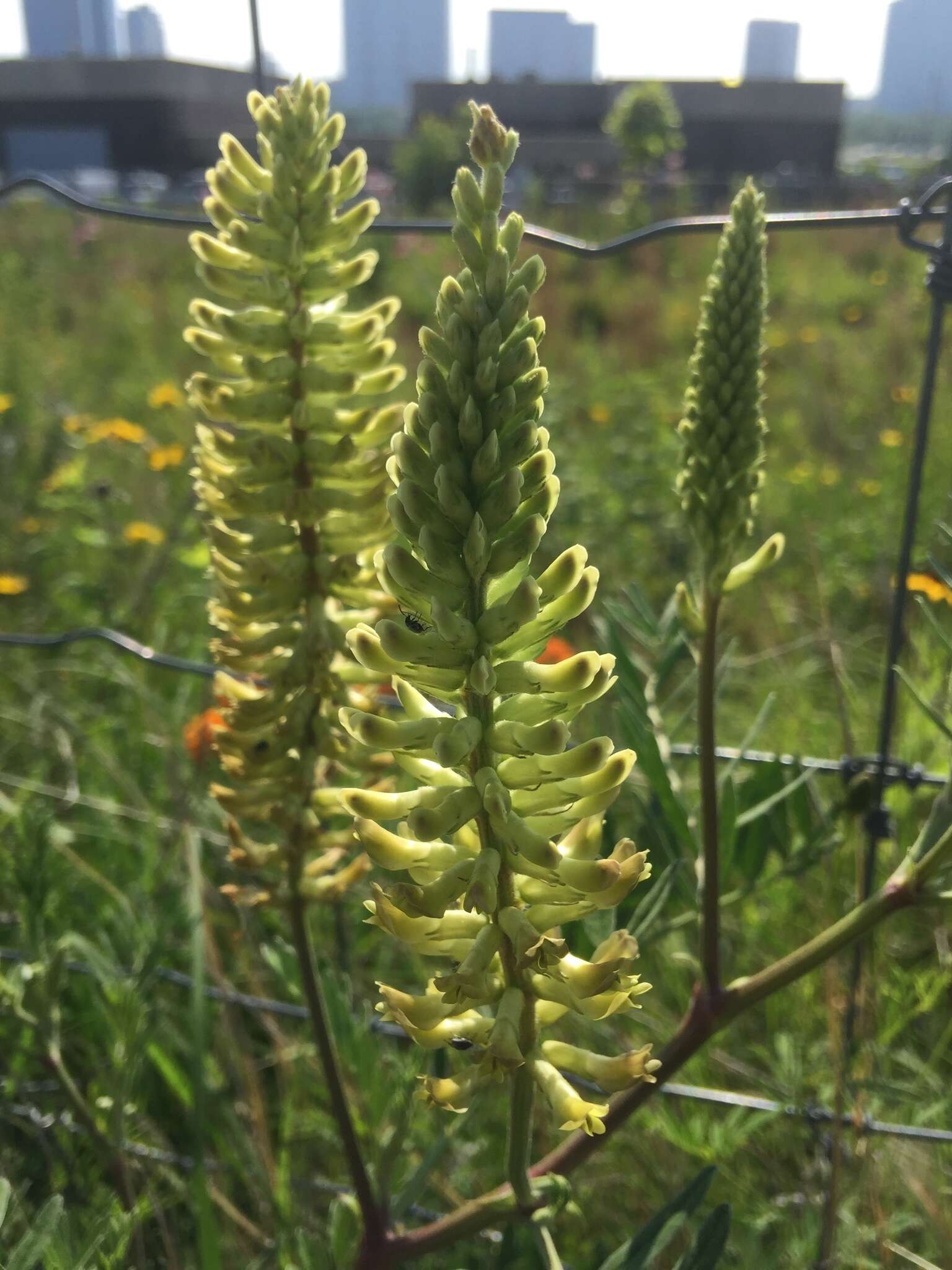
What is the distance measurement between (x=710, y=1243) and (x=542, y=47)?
48.5 metres

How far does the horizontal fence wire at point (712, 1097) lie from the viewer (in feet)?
5.08

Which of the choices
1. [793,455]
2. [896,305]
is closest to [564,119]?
[896,305]

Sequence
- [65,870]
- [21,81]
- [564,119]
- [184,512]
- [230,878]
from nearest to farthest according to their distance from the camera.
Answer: [65,870]
[230,878]
[184,512]
[21,81]
[564,119]

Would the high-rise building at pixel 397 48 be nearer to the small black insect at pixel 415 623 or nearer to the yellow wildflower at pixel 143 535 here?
the yellow wildflower at pixel 143 535

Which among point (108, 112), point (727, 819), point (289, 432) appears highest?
point (108, 112)

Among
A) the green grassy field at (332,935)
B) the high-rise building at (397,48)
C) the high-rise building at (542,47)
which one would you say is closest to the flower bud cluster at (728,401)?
the green grassy field at (332,935)

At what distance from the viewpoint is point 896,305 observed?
8469 millimetres

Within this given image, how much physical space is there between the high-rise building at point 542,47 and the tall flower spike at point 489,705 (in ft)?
106

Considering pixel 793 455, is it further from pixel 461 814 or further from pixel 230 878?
pixel 461 814

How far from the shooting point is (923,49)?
9.01 feet

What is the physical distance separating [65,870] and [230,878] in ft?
1.38

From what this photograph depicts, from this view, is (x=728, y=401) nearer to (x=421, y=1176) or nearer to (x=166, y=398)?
(x=421, y=1176)

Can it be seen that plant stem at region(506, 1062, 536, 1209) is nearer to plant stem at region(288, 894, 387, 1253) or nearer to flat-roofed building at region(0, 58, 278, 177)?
plant stem at region(288, 894, 387, 1253)

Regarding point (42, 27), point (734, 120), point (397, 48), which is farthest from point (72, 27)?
point (42, 27)
